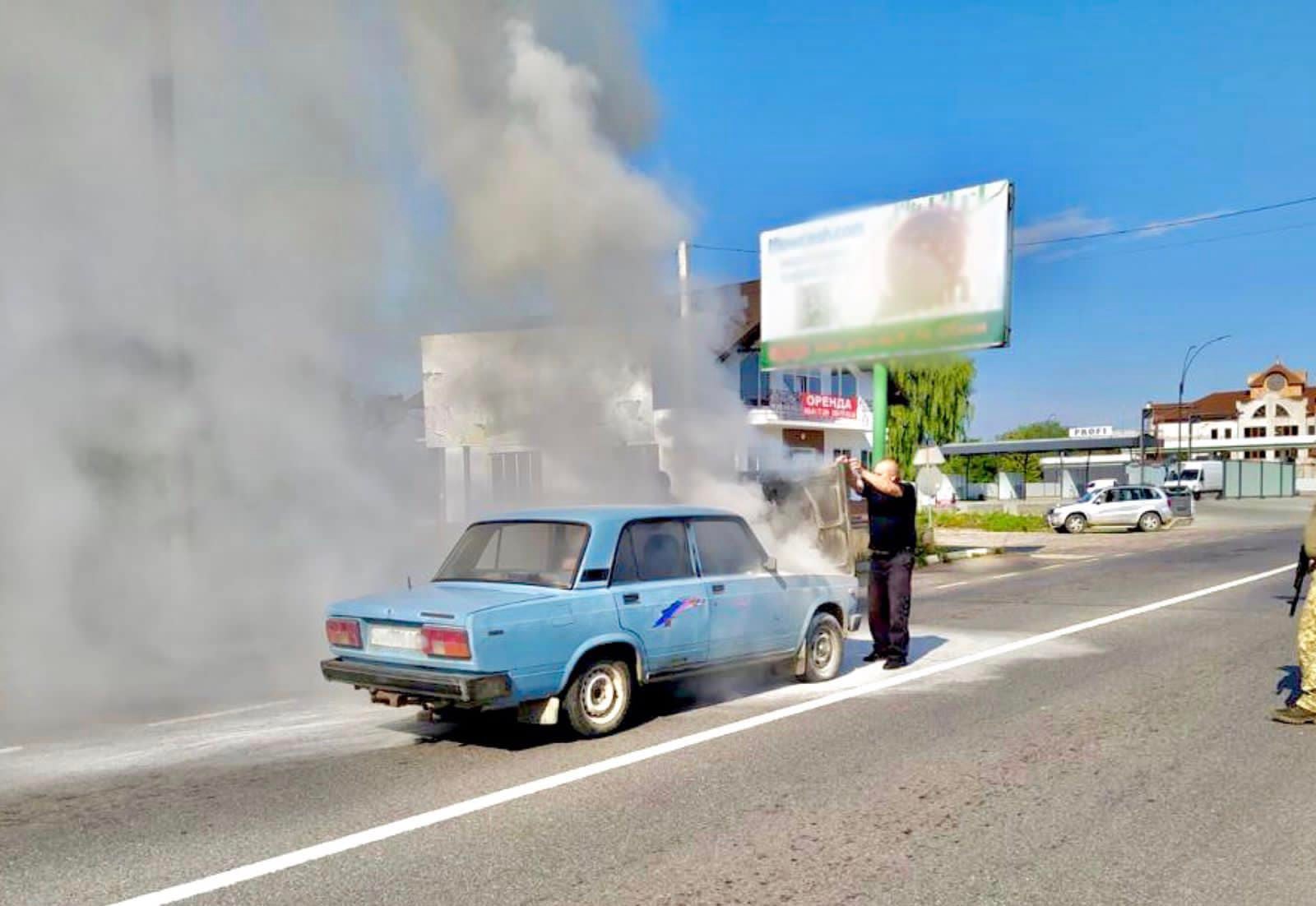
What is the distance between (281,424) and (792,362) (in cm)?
709

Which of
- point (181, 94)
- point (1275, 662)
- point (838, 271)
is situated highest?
point (181, 94)

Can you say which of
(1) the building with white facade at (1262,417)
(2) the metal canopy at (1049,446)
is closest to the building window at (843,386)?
(2) the metal canopy at (1049,446)

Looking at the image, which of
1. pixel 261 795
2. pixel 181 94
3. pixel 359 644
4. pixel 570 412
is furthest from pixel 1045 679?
pixel 181 94

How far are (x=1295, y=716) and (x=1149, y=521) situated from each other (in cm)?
2478

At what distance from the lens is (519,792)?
4.74 m

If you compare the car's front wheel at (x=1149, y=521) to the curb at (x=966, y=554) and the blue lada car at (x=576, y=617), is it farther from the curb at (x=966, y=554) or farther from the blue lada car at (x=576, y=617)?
the blue lada car at (x=576, y=617)

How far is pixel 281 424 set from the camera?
9.97 metres

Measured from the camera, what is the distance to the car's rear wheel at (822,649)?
7.21 metres

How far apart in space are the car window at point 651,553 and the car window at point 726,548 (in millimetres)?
154

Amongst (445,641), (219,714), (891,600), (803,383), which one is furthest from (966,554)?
(445,641)

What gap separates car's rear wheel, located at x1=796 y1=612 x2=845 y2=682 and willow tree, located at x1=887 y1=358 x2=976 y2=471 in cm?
3323

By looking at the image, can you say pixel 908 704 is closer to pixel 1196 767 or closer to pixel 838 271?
pixel 1196 767

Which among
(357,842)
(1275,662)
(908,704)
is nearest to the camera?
(357,842)

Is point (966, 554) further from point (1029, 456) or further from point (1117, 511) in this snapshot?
point (1029, 456)
